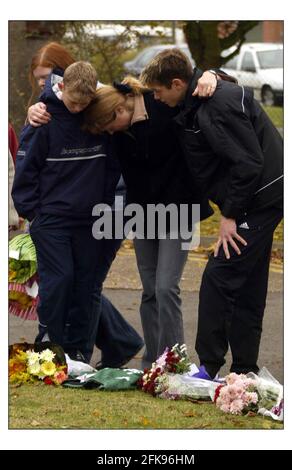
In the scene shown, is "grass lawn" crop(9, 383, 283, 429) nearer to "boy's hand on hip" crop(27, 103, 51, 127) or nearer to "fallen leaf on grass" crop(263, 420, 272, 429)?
"fallen leaf on grass" crop(263, 420, 272, 429)

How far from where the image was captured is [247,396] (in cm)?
531

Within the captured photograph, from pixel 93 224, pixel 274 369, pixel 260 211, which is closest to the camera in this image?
pixel 260 211

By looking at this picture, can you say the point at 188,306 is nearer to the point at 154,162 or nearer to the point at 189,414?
the point at 154,162

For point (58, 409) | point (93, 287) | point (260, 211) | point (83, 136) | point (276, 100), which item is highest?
point (276, 100)

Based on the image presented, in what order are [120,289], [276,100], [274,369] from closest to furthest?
[274,369]
[120,289]
[276,100]

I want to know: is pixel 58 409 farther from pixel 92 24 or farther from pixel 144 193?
pixel 92 24

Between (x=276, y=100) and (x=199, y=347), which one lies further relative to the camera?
(x=276, y=100)

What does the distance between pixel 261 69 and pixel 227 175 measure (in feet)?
62.0

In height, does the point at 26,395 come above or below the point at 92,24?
below

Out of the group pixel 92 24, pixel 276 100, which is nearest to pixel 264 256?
pixel 92 24

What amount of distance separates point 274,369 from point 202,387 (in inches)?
42.5

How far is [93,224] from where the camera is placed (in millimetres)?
6141

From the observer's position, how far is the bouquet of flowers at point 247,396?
17.4ft

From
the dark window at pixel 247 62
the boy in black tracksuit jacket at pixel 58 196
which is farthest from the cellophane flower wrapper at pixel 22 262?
the dark window at pixel 247 62
